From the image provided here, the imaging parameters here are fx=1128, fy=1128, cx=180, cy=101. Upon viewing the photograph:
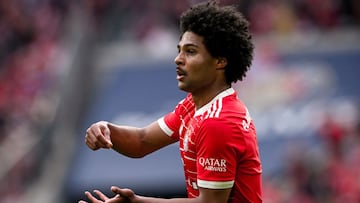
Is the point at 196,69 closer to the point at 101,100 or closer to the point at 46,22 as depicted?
the point at 101,100

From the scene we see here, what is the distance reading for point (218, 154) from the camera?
247 inches

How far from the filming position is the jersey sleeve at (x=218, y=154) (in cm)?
627

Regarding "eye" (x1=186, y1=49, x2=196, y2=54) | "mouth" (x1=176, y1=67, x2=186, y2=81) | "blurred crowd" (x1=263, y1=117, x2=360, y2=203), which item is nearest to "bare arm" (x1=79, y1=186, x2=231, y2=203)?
"mouth" (x1=176, y1=67, x2=186, y2=81)

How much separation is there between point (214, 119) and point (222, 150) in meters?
0.20

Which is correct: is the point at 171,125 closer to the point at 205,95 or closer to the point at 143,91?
the point at 205,95

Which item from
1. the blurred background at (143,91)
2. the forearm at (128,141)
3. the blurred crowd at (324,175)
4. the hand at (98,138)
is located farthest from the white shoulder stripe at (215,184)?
the blurred background at (143,91)

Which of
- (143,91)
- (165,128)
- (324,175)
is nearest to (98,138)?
(165,128)

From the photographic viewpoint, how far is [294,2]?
1589 centimetres

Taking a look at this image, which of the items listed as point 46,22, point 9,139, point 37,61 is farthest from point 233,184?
point 46,22

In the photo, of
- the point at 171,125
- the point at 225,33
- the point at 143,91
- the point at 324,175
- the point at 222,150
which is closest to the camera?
the point at 222,150

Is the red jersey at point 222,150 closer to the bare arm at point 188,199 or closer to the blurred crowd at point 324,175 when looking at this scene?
the bare arm at point 188,199

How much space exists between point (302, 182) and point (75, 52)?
5.37 metres

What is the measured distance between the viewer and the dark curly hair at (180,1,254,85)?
6496 mm

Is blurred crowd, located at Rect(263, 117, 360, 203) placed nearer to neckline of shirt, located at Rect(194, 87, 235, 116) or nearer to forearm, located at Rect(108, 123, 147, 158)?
forearm, located at Rect(108, 123, 147, 158)
